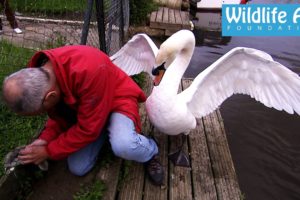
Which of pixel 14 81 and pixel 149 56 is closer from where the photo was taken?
pixel 14 81

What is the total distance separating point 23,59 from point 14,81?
6.92ft

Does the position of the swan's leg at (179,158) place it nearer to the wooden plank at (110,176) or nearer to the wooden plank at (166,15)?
the wooden plank at (110,176)

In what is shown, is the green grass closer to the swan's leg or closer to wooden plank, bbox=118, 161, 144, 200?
wooden plank, bbox=118, 161, 144, 200

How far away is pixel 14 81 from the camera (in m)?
1.85

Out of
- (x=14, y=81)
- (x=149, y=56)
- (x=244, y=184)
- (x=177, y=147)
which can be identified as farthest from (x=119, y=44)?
(x=14, y=81)

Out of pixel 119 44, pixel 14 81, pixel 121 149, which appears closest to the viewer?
pixel 14 81

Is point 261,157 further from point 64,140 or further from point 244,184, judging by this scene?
point 64,140

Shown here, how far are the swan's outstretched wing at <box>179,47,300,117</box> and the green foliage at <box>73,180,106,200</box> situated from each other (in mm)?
974

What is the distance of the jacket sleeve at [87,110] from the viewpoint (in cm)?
215

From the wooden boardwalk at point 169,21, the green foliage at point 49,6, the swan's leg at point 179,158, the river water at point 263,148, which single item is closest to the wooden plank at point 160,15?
the wooden boardwalk at point 169,21

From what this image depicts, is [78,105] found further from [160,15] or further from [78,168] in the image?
[160,15]

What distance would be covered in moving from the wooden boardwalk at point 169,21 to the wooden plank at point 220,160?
380 cm

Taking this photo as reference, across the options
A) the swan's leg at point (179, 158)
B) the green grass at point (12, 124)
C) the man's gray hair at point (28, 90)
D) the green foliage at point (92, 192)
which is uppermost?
the man's gray hair at point (28, 90)

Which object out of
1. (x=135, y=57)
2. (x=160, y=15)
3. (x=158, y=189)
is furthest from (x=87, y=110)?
(x=160, y=15)
